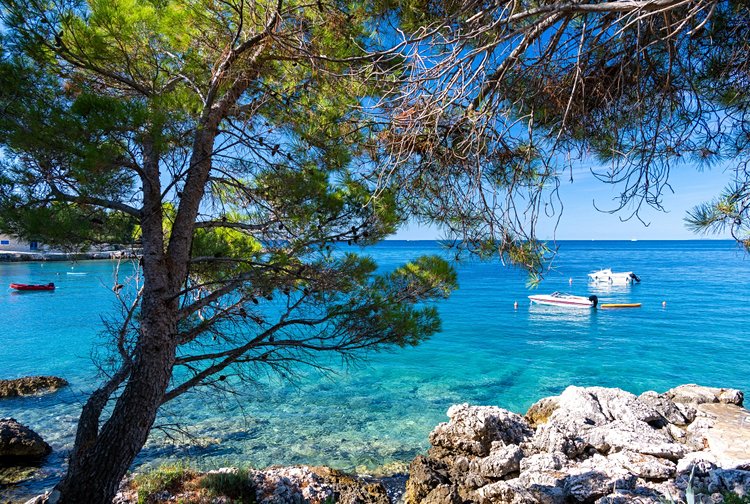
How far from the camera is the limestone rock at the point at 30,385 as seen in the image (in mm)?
11148

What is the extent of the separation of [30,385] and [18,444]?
526 cm

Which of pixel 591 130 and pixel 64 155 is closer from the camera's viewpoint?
pixel 591 130

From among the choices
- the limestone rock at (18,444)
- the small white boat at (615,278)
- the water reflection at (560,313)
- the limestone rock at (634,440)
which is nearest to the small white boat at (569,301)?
the water reflection at (560,313)

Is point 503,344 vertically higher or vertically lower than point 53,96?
lower

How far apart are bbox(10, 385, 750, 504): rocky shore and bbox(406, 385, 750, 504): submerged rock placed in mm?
15

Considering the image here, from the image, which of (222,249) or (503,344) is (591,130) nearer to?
(222,249)

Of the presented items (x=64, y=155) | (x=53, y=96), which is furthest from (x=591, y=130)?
(x=53, y=96)

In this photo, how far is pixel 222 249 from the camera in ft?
17.0

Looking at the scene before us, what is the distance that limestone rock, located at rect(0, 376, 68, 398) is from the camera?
11148 millimetres

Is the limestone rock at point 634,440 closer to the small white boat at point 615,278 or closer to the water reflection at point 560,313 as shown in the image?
the water reflection at point 560,313

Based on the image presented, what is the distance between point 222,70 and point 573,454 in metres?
6.92

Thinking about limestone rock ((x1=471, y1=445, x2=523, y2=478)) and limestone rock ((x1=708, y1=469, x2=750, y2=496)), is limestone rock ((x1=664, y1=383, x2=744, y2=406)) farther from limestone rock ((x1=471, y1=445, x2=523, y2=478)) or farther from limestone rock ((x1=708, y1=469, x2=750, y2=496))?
limestone rock ((x1=471, y1=445, x2=523, y2=478))

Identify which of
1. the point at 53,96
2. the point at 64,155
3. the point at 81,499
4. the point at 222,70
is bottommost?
the point at 81,499

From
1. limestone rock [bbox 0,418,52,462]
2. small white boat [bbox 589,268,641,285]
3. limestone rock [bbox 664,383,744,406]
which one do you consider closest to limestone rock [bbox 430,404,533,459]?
limestone rock [bbox 664,383,744,406]
